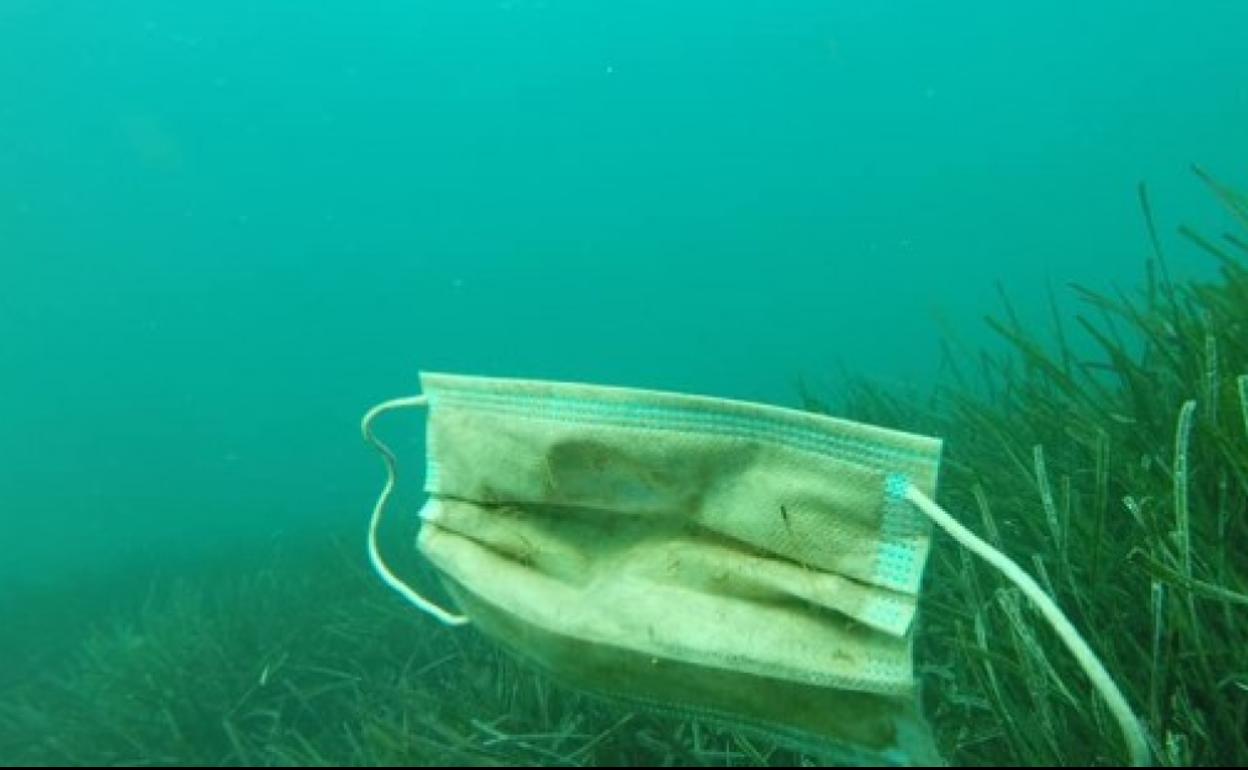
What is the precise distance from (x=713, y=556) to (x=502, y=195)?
8503cm

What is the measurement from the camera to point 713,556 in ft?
5.88

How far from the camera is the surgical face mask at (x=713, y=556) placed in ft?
5.32

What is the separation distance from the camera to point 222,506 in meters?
23.0

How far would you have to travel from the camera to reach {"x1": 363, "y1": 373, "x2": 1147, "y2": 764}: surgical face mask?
1.62m

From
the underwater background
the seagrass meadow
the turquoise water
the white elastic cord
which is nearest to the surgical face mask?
the white elastic cord

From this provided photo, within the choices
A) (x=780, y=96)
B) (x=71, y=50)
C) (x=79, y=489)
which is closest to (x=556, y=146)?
(x=780, y=96)

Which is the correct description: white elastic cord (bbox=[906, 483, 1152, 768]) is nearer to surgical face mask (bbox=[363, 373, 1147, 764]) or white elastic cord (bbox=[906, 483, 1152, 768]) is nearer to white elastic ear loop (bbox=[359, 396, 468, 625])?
surgical face mask (bbox=[363, 373, 1147, 764])

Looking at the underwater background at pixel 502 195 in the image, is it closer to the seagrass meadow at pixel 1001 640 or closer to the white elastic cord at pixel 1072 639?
the seagrass meadow at pixel 1001 640

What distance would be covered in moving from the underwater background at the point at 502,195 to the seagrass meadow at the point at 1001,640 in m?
19.4

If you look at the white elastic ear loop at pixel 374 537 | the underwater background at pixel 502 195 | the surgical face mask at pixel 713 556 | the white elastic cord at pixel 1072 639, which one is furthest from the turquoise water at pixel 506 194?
the white elastic cord at pixel 1072 639

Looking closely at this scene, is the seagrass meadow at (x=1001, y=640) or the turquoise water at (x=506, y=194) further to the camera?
the turquoise water at (x=506, y=194)

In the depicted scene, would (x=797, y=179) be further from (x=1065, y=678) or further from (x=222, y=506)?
(x=1065, y=678)

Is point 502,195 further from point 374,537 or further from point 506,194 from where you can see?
point 374,537

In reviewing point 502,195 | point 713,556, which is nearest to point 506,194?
point 502,195
